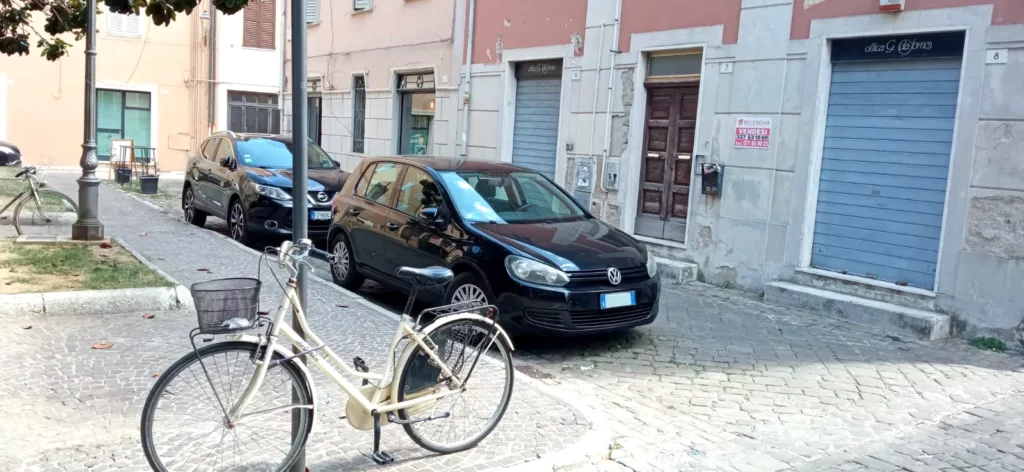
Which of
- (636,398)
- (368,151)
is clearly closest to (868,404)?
(636,398)

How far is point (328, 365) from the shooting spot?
3.98m

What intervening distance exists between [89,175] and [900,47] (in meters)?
9.30

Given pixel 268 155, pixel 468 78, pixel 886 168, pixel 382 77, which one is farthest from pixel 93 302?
pixel 382 77

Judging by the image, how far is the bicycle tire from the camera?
4.15 metres

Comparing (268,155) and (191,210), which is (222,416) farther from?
(191,210)

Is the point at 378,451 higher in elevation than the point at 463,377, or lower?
lower

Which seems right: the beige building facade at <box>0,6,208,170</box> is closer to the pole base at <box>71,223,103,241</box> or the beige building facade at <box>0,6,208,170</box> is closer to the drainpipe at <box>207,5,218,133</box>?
the drainpipe at <box>207,5,218,133</box>

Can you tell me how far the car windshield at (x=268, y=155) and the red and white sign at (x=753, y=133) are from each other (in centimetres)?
645

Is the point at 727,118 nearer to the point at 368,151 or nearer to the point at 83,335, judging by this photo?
the point at 83,335

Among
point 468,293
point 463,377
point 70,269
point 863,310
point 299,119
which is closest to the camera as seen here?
point 299,119

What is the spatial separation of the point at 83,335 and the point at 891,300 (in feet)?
24.2

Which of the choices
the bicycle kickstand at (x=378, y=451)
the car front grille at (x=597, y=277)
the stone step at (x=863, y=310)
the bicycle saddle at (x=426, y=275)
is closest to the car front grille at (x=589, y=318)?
the car front grille at (x=597, y=277)

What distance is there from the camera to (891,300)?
823 cm

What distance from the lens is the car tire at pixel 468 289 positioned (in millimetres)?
6656
